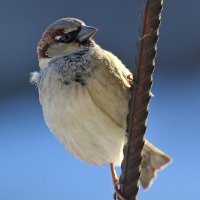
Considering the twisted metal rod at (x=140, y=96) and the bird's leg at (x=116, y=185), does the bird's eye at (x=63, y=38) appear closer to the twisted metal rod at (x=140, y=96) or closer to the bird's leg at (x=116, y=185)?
the bird's leg at (x=116, y=185)

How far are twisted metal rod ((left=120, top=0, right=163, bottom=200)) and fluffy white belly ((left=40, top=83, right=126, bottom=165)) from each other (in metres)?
0.36

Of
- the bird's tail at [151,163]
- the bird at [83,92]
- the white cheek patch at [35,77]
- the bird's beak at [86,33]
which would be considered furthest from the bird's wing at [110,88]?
the bird's tail at [151,163]

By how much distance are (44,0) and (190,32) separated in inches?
43.0

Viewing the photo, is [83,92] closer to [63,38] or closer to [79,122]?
[79,122]

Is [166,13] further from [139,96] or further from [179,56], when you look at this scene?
[139,96]

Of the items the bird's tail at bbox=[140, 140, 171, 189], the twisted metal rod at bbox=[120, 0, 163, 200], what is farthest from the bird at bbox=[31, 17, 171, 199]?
the twisted metal rod at bbox=[120, 0, 163, 200]

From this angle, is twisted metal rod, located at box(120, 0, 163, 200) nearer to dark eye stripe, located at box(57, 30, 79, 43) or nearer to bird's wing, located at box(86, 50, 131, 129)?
bird's wing, located at box(86, 50, 131, 129)

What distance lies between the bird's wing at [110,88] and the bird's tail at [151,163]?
1.49 ft

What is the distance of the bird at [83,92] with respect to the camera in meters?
2.48

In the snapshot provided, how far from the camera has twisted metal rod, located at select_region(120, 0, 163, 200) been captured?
6.27 ft

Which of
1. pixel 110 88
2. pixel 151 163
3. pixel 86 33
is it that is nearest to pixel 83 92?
pixel 110 88

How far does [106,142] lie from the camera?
266cm

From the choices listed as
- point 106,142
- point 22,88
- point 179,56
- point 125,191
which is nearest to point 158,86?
point 179,56

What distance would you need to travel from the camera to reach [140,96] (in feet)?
6.72
